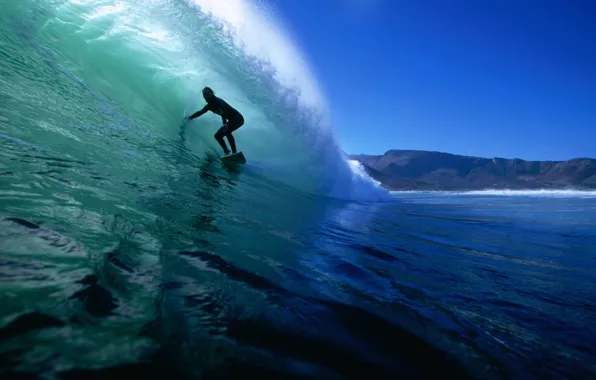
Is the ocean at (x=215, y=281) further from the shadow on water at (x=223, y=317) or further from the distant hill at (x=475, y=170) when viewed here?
the distant hill at (x=475, y=170)

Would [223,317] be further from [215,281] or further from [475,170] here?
[475,170]

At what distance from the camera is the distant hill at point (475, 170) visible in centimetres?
13606

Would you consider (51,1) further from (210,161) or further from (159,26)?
(210,161)

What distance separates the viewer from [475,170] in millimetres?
159750

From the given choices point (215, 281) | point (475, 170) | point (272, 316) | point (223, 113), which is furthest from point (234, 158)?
point (475, 170)

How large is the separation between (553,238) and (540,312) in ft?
13.6

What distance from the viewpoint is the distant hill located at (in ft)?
446

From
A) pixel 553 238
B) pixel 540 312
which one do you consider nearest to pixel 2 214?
pixel 540 312

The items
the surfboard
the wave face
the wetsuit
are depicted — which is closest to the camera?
the wave face

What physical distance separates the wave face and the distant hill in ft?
406

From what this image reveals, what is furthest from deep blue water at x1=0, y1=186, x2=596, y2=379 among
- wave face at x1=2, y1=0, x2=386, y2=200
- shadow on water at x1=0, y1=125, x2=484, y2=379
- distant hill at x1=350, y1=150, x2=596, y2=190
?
distant hill at x1=350, y1=150, x2=596, y2=190

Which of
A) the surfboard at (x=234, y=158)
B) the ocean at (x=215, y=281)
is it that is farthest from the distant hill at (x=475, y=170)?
the ocean at (x=215, y=281)

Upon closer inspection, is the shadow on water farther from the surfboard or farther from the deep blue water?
the surfboard

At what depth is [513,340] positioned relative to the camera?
1.45 meters
